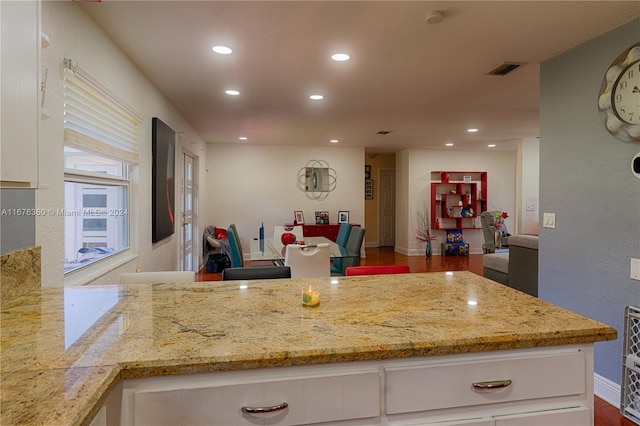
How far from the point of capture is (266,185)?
24.6 ft

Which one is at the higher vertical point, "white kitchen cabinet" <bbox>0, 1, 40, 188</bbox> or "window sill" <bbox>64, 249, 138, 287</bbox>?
"white kitchen cabinet" <bbox>0, 1, 40, 188</bbox>

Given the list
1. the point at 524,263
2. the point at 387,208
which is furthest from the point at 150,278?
the point at 387,208

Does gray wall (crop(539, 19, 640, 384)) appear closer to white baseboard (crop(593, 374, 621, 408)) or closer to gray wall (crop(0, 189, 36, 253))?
white baseboard (crop(593, 374, 621, 408))

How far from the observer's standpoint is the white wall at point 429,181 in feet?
26.2

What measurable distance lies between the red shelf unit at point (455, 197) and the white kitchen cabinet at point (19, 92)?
7607mm

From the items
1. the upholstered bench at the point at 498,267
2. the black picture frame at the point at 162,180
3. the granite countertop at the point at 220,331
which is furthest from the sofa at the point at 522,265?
the black picture frame at the point at 162,180

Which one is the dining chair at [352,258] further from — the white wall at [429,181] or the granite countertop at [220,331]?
the white wall at [429,181]

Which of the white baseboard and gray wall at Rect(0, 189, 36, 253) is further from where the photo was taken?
the white baseboard

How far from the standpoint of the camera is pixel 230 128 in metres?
5.70

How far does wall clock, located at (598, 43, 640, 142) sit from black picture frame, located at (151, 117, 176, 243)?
364 centimetres

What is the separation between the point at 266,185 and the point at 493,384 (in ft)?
22.0

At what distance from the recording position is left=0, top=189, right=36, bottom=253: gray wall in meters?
1.42

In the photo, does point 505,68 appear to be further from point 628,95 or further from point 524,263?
point 524,263

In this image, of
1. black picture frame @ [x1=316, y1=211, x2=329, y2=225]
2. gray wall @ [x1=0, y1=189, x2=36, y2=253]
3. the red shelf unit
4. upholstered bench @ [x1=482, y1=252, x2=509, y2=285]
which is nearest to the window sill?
gray wall @ [x1=0, y1=189, x2=36, y2=253]
